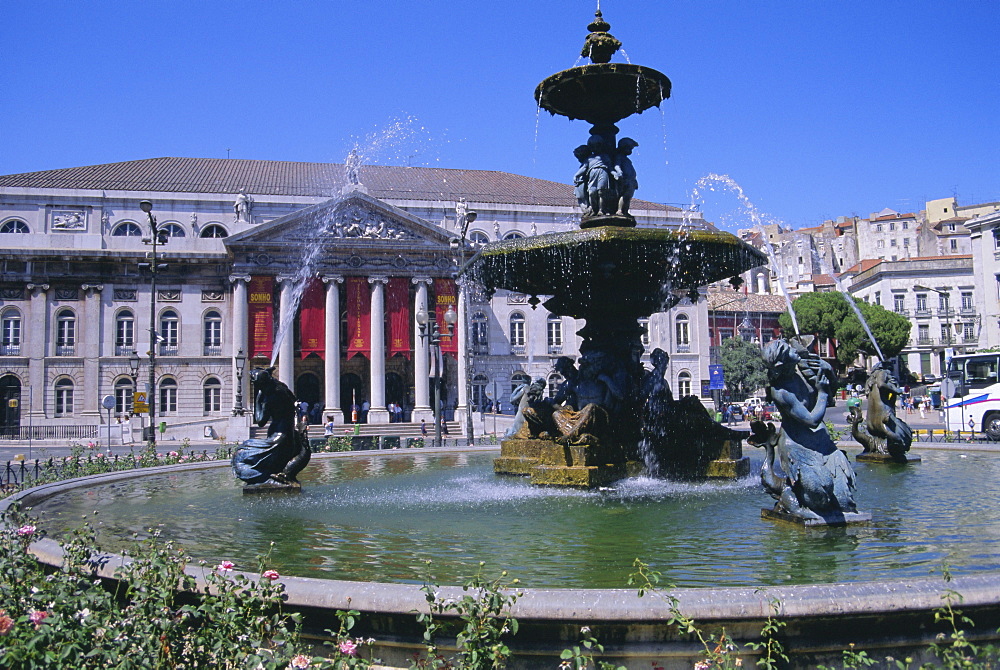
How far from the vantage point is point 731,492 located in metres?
8.83

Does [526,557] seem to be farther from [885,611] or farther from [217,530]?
[217,530]

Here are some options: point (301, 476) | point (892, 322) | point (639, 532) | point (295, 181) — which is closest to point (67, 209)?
point (295, 181)

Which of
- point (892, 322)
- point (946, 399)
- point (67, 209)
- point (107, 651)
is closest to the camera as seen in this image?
point (107, 651)

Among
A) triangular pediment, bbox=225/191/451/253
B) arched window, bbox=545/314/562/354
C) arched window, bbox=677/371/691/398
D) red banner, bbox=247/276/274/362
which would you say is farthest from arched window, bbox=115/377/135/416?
arched window, bbox=677/371/691/398

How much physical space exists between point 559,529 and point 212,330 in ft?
157

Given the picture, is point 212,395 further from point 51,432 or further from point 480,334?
point 480,334

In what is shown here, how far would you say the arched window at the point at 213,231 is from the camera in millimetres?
52150

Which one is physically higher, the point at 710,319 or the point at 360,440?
the point at 710,319

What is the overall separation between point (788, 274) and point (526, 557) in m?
106

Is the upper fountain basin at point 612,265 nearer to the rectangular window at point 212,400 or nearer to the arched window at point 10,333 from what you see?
the rectangular window at point 212,400

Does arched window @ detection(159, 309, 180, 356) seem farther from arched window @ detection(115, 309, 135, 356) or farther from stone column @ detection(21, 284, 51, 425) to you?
stone column @ detection(21, 284, 51, 425)

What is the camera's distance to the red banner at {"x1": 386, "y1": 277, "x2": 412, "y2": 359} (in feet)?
162

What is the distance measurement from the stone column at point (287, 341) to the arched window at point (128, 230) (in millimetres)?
10897

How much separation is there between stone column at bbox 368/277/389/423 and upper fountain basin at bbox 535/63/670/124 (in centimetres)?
3780
